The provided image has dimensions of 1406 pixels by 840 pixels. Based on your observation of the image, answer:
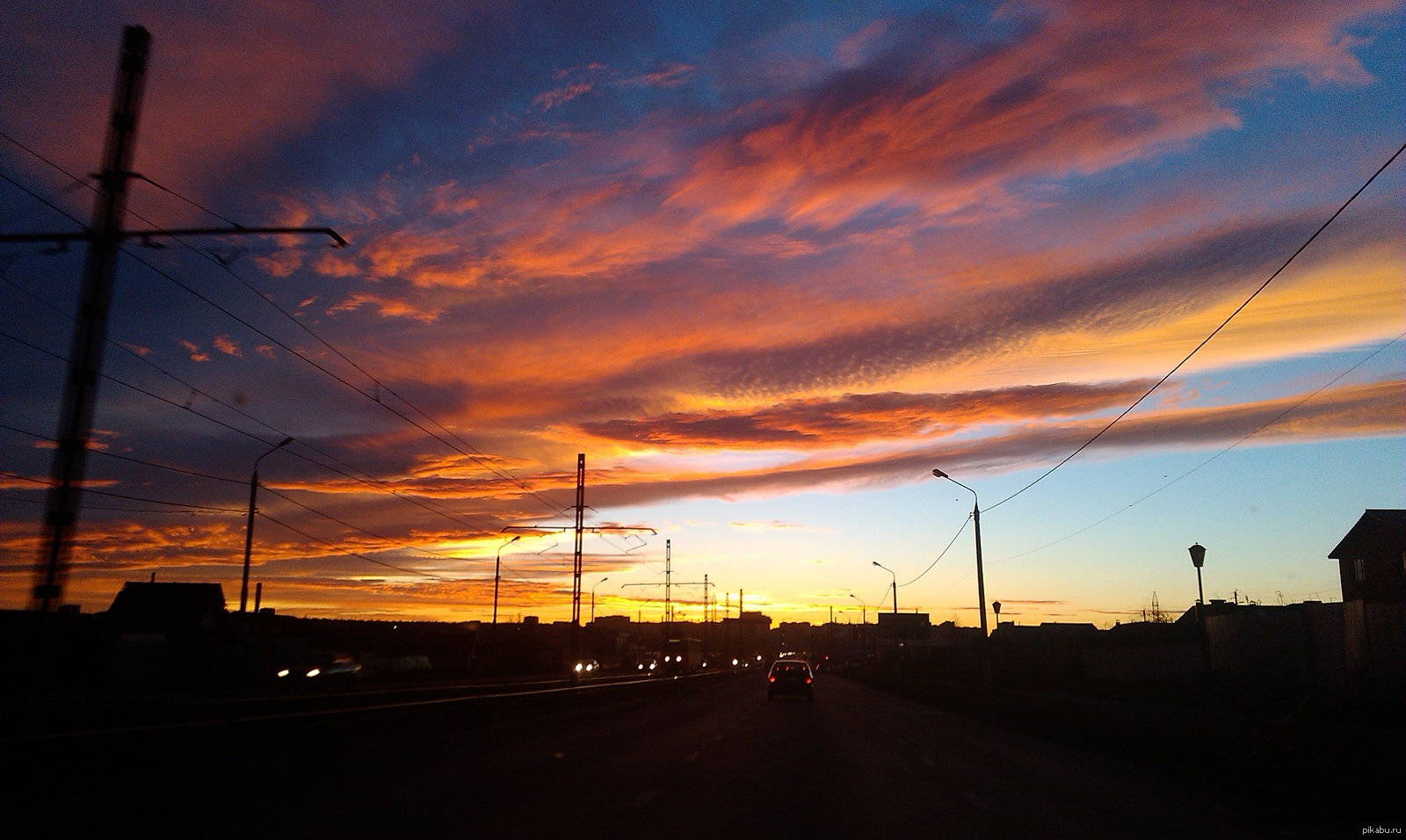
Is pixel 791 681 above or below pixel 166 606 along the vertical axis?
below

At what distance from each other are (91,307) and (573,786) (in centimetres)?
1005

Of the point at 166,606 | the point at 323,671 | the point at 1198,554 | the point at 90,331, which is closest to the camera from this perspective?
the point at 90,331

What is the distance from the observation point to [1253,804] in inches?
515

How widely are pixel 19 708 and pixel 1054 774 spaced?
16.2 m

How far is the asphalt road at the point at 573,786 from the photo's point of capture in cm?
1123

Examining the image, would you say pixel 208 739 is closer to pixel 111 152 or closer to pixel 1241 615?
pixel 111 152

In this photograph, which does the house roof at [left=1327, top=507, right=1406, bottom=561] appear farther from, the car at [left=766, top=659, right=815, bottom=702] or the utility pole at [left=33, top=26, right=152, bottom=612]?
the utility pole at [left=33, top=26, right=152, bottom=612]

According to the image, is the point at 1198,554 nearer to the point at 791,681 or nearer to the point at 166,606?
the point at 791,681

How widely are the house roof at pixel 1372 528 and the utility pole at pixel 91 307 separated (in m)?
66.0

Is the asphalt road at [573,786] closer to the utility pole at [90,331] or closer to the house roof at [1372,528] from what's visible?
the utility pole at [90,331]

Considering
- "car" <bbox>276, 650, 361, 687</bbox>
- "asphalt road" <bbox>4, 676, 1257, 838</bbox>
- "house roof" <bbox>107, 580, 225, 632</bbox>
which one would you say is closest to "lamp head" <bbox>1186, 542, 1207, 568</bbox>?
"asphalt road" <bbox>4, 676, 1257, 838</bbox>

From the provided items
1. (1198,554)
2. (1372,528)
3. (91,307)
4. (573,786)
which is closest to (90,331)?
(91,307)

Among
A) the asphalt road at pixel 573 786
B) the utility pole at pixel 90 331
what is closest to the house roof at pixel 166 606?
the asphalt road at pixel 573 786

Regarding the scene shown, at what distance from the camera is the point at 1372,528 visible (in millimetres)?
62125
